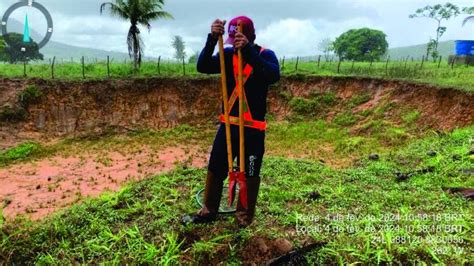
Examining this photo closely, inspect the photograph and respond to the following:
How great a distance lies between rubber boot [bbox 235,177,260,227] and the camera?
4.17 meters

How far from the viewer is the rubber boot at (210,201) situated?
172 inches

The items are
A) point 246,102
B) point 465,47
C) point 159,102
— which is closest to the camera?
point 246,102

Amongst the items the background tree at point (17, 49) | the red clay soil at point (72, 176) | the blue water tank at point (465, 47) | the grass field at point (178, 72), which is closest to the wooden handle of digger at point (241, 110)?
the red clay soil at point (72, 176)

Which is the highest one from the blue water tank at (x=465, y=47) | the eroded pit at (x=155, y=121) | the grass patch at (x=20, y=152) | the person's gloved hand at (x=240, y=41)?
the blue water tank at (x=465, y=47)

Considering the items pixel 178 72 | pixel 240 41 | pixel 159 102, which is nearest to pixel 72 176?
pixel 159 102

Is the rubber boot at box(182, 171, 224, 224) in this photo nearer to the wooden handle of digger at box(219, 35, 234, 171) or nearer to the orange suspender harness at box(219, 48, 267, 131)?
the wooden handle of digger at box(219, 35, 234, 171)

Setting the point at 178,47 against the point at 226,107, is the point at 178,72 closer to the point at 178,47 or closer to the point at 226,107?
the point at 226,107

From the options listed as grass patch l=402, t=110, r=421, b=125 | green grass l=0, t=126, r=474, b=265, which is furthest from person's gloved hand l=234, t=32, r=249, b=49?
grass patch l=402, t=110, r=421, b=125

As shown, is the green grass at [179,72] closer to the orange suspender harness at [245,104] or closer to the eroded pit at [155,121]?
the eroded pit at [155,121]

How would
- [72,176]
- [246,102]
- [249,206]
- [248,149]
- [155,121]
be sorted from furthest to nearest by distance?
1. [155,121]
2. [72,176]
3. [249,206]
4. [248,149]
5. [246,102]

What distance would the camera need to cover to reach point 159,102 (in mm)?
17250

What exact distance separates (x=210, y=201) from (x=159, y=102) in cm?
1339

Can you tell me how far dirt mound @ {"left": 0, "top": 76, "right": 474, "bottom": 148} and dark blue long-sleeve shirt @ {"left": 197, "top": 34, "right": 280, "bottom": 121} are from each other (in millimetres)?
10154

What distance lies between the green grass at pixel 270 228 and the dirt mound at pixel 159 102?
321 inches
